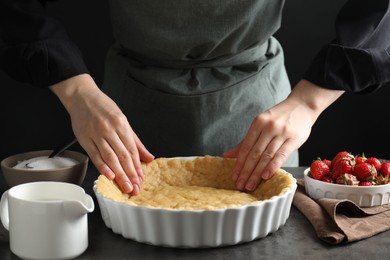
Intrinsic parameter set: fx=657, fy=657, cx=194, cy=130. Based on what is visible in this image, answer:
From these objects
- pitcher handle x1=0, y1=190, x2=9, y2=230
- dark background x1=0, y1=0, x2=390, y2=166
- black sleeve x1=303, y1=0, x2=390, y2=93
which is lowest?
dark background x1=0, y1=0, x2=390, y2=166

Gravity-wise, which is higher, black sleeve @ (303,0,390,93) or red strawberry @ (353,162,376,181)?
black sleeve @ (303,0,390,93)

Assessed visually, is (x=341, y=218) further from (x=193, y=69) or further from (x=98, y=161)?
(x=193, y=69)

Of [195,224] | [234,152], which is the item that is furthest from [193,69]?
[195,224]

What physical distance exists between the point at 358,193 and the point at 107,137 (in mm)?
573

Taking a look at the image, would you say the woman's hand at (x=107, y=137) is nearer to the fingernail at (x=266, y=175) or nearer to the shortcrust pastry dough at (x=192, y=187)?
the shortcrust pastry dough at (x=192, y=187)

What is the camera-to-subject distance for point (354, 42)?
5.42ft

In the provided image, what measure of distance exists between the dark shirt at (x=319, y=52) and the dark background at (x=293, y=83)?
66cm

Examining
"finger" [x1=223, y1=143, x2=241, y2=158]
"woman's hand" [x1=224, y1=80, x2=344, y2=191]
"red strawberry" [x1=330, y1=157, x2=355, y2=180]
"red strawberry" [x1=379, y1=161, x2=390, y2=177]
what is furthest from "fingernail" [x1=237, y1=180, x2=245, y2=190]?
"red strawberry" [x1=379, y1=161, x2=390, y2=177]

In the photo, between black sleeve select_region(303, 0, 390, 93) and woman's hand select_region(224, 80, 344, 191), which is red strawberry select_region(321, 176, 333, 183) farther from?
black sleeve select_region(303, 0, 390, 93)

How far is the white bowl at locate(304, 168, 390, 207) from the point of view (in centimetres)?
145

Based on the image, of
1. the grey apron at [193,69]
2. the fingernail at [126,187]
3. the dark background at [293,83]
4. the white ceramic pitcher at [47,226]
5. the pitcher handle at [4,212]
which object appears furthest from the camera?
the dark background at [293,83]

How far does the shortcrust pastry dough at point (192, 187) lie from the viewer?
1.33 m

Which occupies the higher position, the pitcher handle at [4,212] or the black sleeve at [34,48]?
the black sleeve at [34,48]

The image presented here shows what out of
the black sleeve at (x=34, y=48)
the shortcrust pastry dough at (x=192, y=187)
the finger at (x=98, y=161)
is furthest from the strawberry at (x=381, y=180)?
the black sleeve at (x=34, y=48)
